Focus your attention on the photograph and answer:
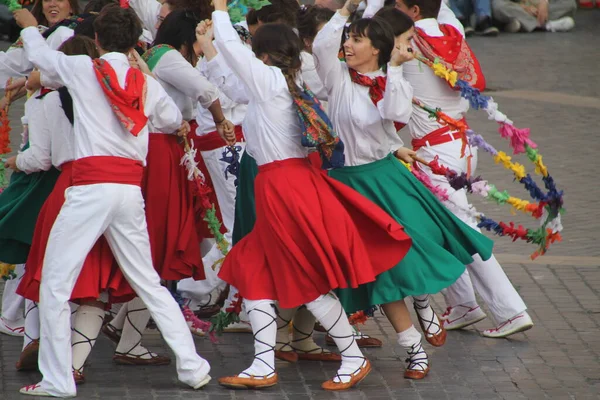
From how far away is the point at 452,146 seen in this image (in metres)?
6.43

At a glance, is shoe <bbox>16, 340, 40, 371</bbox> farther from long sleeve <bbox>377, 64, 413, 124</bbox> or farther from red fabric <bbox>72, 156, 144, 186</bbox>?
long sleeve <bbox>377, 64, 413, 124</bbox>

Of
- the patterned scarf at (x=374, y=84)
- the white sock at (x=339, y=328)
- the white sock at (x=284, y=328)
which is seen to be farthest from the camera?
the white sock at (x=284, y=328)

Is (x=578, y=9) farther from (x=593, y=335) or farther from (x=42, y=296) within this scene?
(x=42, y=296)

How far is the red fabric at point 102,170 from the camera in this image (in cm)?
509

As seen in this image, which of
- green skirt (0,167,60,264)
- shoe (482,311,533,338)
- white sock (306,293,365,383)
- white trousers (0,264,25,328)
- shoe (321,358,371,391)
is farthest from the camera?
shoe (482,311,533,338)

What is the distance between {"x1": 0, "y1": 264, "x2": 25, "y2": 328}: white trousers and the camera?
6207mm

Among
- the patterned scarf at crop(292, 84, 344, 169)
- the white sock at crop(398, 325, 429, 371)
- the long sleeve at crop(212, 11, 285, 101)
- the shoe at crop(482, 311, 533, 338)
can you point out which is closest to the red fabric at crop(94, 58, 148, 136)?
the long sleeve at crop(212, 11, 285, 101)

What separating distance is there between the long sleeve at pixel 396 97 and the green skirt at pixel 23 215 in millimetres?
1715

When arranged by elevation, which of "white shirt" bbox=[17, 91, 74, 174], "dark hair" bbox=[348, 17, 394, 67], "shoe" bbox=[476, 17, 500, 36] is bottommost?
"shoe" bbox=[476, 17, 500, 36]

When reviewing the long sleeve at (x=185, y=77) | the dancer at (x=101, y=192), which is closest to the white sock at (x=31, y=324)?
the dancer at (x=101, y=192)

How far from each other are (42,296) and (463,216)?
2.47m

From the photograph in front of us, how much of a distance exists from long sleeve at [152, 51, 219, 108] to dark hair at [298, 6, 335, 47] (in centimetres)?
Result: 107

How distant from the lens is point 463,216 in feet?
20.9

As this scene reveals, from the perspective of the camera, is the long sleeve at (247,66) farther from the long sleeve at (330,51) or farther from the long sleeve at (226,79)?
the long sleeve at (226,79)
